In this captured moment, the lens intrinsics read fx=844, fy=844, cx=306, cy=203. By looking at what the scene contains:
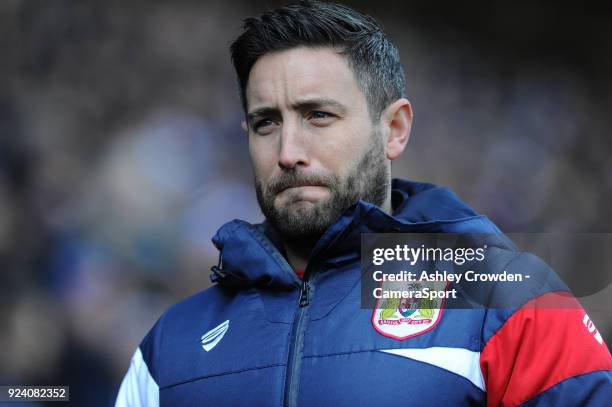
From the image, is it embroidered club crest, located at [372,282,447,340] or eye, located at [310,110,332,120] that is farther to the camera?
eye, located at [310,110,332,120]

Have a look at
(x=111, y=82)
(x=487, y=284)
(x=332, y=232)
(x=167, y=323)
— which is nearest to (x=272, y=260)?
(x=332, y=232)

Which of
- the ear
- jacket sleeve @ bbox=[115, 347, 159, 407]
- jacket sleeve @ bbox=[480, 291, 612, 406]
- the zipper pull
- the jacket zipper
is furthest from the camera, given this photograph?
the ear

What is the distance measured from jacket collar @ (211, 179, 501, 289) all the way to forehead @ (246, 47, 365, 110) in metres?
0.24

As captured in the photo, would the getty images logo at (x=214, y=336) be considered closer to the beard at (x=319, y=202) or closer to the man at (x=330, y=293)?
the man at (x=330, y=293)

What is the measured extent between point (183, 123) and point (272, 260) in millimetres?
Answer: 2241

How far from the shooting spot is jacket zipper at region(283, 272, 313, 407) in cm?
141

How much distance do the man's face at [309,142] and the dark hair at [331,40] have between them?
0.02 metres

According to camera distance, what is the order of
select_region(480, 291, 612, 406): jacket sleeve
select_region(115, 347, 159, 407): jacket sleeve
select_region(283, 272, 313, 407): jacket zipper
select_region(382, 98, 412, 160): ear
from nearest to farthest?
select_region(480, 291, 612, 406): jacket sleeve
select_region(283, 272, 313, 407): jacket zipper
select_region(115, 347, 159, 407): jacket sleeve
select_region(382, 98, 412, 160): ear

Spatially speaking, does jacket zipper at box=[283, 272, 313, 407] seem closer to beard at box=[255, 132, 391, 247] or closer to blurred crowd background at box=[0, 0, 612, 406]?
beard at box=[255, 132, 391, 247]

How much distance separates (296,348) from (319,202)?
0.96 feet

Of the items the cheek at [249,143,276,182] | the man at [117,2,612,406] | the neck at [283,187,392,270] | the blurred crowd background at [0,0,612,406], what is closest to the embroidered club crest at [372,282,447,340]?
the man at [117,2,612,406]

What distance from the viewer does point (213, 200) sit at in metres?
3.65

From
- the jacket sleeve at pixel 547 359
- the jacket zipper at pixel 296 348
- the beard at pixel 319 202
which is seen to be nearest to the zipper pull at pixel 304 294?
the jacket zipper at pixel 296 348

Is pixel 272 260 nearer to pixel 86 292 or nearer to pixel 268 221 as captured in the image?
pixel 268 221
